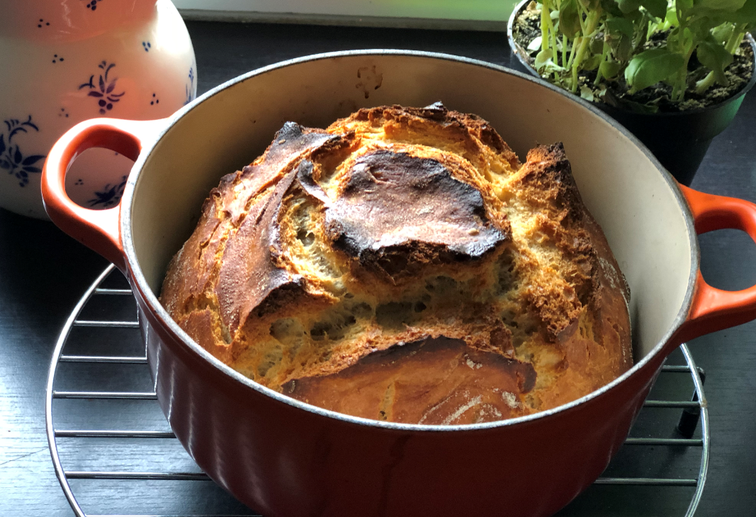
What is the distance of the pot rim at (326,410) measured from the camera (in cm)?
49

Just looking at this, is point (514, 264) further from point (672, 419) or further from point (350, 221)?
point (672, 419)

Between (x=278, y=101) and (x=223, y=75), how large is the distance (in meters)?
0.52

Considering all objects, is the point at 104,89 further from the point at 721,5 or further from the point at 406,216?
the point at 721,5

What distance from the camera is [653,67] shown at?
2.81 feet

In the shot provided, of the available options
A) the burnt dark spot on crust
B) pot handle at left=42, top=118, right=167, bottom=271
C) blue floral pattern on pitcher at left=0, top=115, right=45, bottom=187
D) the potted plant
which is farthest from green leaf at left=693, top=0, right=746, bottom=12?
blue floral pattern on pitcher at left=0, top=115, right=45, bottom=187

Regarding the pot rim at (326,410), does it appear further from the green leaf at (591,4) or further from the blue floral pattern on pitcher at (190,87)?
the blue floral pattern on pitcher at (190,87)

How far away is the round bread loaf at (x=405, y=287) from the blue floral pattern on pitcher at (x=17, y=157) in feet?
1.16

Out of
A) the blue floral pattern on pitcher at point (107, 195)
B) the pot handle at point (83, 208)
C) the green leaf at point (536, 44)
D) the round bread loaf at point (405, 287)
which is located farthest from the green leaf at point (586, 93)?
the blue floral pattern on pitcher at point (107, 195)

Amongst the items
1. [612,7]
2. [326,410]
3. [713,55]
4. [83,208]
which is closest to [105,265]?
[83,208]

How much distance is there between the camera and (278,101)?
2.87ft

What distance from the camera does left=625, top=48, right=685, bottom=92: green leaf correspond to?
33.7 inches

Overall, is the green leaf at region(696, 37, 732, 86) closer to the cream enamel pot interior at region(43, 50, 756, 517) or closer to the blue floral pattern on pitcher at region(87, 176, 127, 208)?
the cream enamel pot interior at region(43, 50, 756, 517)

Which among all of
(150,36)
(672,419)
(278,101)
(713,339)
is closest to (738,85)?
(713,339)

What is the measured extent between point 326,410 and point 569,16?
0.65m
